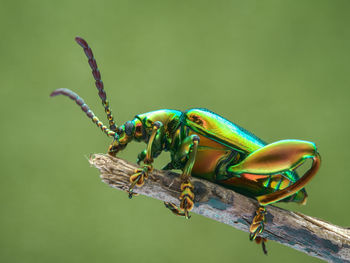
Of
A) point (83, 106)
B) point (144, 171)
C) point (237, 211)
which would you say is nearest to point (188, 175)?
point (144, 171)

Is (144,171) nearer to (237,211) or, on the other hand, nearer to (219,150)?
(219,150)

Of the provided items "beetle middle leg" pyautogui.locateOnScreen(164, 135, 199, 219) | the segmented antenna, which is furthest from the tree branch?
the segmented antenna

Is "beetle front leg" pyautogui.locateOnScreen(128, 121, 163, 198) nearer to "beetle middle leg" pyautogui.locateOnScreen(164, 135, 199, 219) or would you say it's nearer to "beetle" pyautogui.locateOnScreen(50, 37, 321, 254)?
"beetle" pyautogui.locateOnScreen(50, 37, 321, 254)

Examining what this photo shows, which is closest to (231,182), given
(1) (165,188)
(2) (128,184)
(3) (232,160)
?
(3) (232,160)

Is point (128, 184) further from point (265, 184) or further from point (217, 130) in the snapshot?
point (265, 184)

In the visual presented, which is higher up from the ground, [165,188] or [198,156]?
[198,156]
